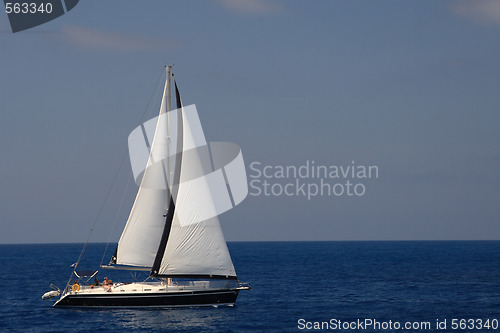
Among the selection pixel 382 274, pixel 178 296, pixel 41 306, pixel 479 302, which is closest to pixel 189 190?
pixel 178 296

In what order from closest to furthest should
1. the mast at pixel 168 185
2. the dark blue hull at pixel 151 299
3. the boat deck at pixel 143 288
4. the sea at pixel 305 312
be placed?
the sea at pixel 305 312 → the dark blue hull at pixel 151 299 → the boat deck at pixel 143 288 → the mast at pixel 168 185

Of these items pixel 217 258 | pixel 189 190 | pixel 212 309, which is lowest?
pixel 212 309

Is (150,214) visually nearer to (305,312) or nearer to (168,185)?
(168,185)

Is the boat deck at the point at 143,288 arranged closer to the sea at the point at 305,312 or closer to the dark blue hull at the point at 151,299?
the dark blue hull at the point at 151,299

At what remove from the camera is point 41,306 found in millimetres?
58219

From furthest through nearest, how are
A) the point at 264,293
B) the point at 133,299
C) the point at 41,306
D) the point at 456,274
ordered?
the point at 456,274 → the point at 264,293 → the point at 41,306 → the point at 133,299

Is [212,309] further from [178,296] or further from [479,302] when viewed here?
[479,302]

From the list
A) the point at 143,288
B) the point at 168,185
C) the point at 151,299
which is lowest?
the point at 151,299

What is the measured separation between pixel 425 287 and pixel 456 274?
73.2 ft

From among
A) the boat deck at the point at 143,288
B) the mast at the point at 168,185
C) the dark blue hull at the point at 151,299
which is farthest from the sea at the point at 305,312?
the mast at the point at 168,185

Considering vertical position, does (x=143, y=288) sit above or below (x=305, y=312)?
above

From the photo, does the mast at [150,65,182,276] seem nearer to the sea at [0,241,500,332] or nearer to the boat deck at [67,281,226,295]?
the boat deck at [67,281,226,295]

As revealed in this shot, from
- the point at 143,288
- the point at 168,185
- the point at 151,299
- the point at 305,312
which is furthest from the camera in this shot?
the point at 305,312

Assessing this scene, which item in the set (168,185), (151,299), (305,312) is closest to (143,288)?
(151,299)
